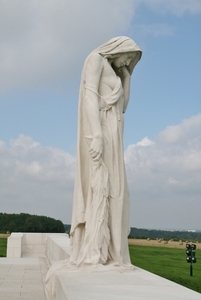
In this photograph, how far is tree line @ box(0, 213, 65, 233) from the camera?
1233 inches

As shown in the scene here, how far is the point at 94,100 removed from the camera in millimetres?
5293

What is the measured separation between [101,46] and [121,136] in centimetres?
132

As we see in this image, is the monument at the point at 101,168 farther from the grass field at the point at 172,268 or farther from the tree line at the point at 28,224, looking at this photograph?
the tree line at the point at 28,224

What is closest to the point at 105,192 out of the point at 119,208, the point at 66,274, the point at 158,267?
the point at 119,208

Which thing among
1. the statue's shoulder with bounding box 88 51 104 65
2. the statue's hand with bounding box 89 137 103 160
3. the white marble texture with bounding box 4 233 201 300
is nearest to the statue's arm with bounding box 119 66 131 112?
the statue's shoulder with bounding box 88 51 104 65

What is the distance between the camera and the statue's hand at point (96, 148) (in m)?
5.09

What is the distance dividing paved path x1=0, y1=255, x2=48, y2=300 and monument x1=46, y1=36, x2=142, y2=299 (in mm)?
2640

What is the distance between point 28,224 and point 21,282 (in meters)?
23.7

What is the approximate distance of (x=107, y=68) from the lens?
18.2 ft

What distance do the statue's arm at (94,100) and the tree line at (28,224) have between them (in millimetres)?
26449

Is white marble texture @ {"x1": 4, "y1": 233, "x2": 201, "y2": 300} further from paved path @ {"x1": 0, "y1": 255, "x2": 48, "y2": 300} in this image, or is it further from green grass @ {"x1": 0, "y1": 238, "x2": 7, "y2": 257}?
green grass @ {"x1": 0, "y1": 238, "x2": 7, "y2": 257}

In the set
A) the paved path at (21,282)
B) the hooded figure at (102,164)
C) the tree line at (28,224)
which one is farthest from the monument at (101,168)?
the tree line at (28,224)

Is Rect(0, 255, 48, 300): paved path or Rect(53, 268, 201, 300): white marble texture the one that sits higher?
Rect(53, 268, 201, 300): white marble texture

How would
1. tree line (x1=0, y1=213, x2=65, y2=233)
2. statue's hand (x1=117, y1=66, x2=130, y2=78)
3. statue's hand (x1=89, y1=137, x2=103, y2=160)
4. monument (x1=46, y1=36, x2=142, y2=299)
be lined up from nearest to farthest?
monument (x1=46, y1=36, x2=142, y2=299)
statue's hand (x1=89, y1=137, x2=103, y2=160)
statue's hand (x1=117, y1=66, x2=130, y2=78)
tree line (x1=0, y1=213, x2=65, y2=233)
